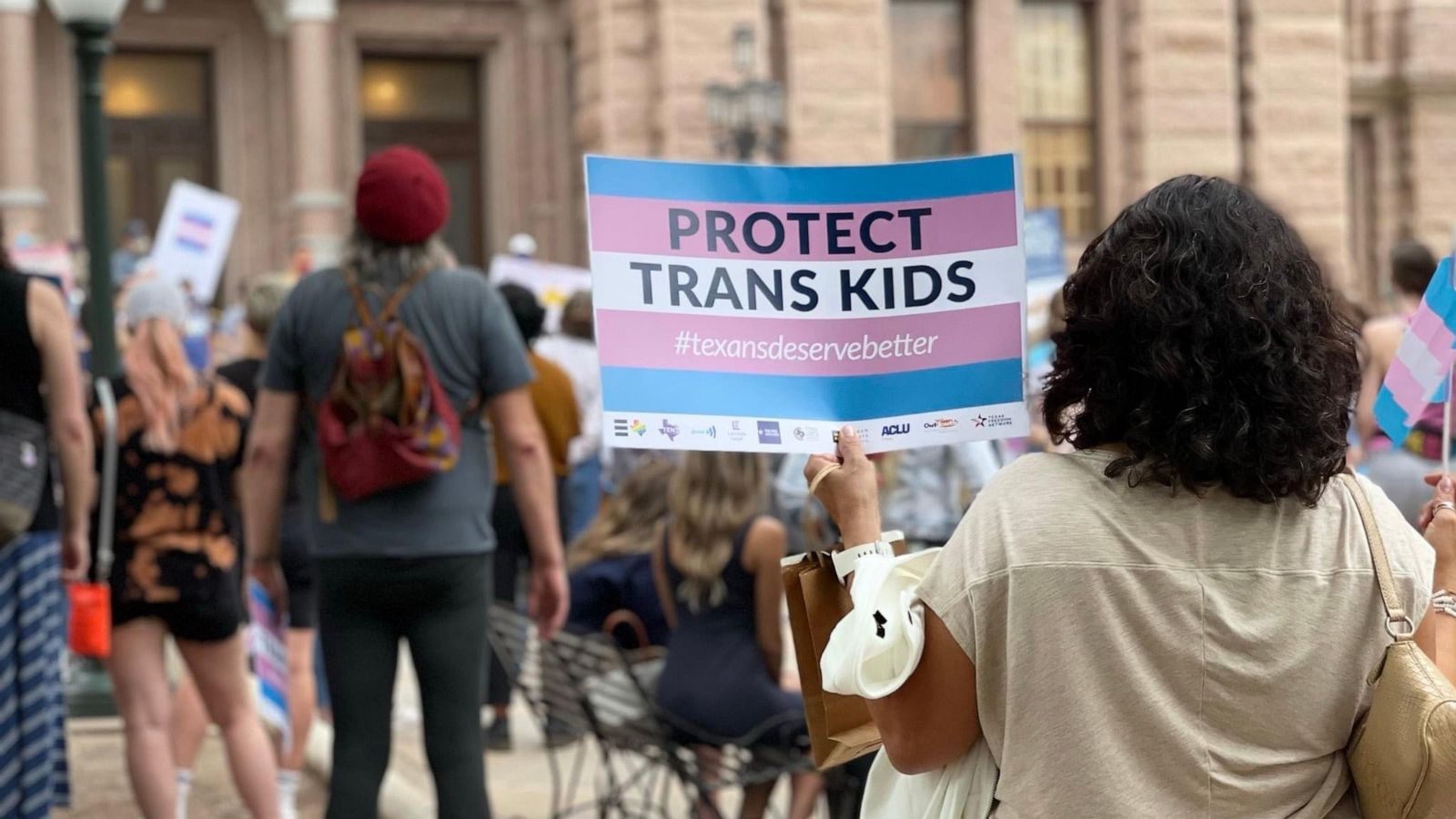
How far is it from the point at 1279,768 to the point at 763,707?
9.73 feet

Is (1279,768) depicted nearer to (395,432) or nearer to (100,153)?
(395,432)

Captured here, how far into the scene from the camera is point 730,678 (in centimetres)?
534

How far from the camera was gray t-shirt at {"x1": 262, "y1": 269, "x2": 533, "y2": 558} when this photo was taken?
4.79m

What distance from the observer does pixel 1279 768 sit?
7.97 ft

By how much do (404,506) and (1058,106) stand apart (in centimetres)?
1557

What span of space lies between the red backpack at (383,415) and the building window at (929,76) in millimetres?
14135

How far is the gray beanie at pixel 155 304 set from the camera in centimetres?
596

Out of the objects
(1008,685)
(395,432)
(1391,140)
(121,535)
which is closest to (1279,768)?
(1008,685)

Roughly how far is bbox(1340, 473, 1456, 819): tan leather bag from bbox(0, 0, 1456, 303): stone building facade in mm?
14454

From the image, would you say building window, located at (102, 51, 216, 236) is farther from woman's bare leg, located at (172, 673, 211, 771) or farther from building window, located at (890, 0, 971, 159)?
woman's bare leg, located at (172, 673, 211, 771)

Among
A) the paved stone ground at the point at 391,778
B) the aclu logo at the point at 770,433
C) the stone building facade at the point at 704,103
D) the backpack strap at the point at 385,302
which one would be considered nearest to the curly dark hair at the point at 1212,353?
the aclu logo at the point at 770,433

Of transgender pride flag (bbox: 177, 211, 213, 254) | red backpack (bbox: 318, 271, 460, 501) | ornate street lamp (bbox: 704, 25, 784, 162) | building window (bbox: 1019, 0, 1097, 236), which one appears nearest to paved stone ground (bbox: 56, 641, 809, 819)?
red backpack (bbox: 318, 271, 460, 501)

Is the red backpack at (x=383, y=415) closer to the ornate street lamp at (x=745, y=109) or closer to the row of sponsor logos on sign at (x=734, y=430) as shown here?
the row of sponsor logos on sign at (x=734, y=430)

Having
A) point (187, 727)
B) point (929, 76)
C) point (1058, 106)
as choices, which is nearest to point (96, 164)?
point (187, 727)
